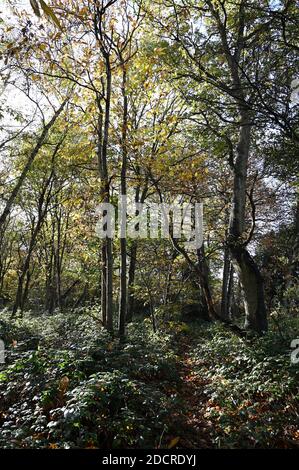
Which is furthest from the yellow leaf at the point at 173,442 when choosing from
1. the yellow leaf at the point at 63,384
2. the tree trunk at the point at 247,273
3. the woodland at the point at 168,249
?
the tree trunk at the point at 247,273

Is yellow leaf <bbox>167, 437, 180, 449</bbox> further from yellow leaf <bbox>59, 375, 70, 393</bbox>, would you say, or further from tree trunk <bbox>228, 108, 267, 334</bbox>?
tree trunk <bbox>228, 108, 267, 334</bbox>

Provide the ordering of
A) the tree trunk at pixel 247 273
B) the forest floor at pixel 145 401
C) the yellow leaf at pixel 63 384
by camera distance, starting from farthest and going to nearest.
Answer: the tree trunk at pixel 247 273 → the yellow leaf at pixel 63 384 → the forest floor at pixel 145 401

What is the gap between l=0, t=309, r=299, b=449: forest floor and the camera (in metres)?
4.02

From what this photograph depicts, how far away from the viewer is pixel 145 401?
4.76 metres

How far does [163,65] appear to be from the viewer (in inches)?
315

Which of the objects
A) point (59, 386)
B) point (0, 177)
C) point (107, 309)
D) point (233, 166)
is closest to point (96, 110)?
point (233, 166)

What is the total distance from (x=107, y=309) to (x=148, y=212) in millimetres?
7094

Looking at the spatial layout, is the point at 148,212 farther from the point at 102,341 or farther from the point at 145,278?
the point at 102,341

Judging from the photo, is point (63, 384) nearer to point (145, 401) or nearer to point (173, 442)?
point (145, 401)

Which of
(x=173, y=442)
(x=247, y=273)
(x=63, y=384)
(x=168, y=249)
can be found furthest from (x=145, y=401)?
(x=168, y=249)

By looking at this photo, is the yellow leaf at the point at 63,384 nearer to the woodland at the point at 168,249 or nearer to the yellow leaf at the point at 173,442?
the woodland at the point at 168,249

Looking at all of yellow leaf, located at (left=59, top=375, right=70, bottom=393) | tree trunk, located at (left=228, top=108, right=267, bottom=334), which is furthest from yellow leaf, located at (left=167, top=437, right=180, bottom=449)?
tree trunk, located at (left=228, top=108, right=267, bottom=334)

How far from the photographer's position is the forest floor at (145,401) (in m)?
4.02

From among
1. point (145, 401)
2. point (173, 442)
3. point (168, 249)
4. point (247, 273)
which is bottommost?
point (173, 442)
